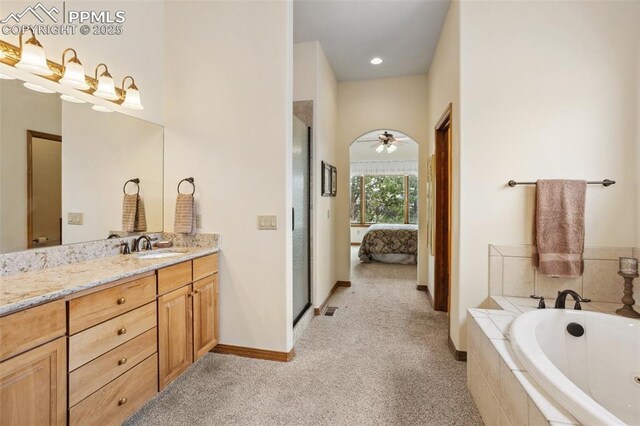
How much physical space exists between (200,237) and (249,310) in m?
0.71

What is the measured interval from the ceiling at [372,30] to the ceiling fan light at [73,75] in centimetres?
187

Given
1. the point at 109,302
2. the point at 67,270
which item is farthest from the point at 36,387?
the point at 67,270

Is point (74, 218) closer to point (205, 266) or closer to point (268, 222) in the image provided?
point (205, 266)

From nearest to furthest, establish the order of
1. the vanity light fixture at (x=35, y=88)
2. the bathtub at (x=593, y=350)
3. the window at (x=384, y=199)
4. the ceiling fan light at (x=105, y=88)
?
the bathtub at (x=593, y=350)
the vanity light fixture at (x=35, y=88)
the ceiling fan light at (x=105, y=88)
the window at (x=384, y=199)

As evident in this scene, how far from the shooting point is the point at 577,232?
2180 mm

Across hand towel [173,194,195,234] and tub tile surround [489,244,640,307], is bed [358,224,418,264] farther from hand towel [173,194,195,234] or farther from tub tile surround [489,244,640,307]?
hand towel [173,194,195,234]

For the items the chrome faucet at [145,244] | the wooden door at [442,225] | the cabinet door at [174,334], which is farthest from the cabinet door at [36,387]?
the wooden door at [442,225]

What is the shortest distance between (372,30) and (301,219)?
2.16 meters

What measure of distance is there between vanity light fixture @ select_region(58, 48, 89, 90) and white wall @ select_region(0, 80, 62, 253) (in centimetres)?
17

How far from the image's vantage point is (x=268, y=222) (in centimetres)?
233

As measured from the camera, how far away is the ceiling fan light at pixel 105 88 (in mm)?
1965

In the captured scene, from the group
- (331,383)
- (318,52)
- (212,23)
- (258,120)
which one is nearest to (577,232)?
(331,383)

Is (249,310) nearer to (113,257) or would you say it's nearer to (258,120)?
(113,257)

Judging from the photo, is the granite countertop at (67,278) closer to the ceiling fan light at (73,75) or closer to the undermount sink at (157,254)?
the undermount sink at (157,254)
